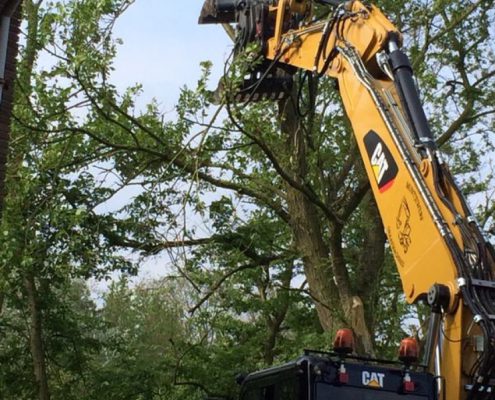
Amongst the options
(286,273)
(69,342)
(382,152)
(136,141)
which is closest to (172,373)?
(69,342)

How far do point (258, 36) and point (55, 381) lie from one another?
11133 millimetres

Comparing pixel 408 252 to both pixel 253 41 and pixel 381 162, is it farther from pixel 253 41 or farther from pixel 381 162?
pixel 253 41

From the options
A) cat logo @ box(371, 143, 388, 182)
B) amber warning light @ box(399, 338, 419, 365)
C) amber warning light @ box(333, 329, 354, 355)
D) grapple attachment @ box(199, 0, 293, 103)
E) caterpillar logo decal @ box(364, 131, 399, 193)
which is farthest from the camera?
grapple attachment @ box(199, 0, 293, 103)

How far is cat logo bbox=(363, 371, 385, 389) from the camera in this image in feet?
20.2

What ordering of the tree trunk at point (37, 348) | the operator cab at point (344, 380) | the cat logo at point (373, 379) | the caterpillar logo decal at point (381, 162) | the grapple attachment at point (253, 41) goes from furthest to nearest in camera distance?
the tree trunk at point (37, 348)
the grapple attachment at point (253, 41)
the caterpillar logo decal at point (381, 162)
the cat logo at point (373, 379)
the operator cab at point (344, 380)

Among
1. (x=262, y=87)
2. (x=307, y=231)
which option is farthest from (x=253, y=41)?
(x=307, y=231)

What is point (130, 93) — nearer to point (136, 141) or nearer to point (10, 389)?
point (136, 141)

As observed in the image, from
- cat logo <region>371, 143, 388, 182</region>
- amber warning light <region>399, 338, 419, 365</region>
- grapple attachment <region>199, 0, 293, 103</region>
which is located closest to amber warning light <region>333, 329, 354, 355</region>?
amber warning light <region>399, 338, 419, 365</region>

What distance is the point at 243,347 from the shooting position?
19328mm

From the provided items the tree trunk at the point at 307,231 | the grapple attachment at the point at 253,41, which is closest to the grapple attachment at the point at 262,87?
the grapple attachment at the point at 253,41

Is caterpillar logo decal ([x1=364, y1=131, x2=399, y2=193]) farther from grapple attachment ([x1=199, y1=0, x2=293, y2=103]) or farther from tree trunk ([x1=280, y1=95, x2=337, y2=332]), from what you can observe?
tree trunk ([x1=280, y1=95, x2=337, y2=332])

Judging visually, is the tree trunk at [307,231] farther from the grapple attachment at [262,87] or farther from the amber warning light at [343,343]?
the amber warning light at [343,343]

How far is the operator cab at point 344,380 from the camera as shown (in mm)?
5984

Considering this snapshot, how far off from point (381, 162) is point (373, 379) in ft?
6.80
